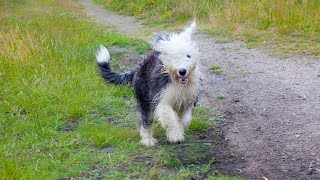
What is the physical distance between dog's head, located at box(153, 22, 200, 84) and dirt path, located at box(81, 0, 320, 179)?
793mm

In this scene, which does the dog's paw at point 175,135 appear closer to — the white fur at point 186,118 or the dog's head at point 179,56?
the white fur at point 186,118

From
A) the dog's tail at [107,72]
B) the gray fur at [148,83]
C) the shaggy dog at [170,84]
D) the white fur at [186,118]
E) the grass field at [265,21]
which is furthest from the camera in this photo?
the grass field at [265,21]

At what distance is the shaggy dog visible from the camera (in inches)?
177

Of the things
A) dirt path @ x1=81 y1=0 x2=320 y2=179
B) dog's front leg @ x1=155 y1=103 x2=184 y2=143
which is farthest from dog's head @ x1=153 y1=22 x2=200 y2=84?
dirt path @ x1=81 y1=0 x2=320 y2=179

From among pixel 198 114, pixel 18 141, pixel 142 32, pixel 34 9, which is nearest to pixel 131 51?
pixel 142 32

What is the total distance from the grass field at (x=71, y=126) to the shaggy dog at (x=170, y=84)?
0.21 metres

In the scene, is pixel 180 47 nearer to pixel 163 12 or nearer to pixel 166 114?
pixel 166 114

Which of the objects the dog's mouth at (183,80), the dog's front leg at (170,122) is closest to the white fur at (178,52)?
the dog's mouth at (183,80)

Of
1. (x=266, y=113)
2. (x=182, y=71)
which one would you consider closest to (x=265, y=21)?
(x=266, y=113)

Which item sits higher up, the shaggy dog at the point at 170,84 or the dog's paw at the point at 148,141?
the shaggy dog at the point at 170,84

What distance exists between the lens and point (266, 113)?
548 centimetres

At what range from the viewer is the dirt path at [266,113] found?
4.15 metres

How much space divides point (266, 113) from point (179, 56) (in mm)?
1529

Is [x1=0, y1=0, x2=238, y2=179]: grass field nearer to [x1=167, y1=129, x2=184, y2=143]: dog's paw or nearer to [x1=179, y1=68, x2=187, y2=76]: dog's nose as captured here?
[x1=167, y1=129, x2=184, y2=143]: dog's paw
